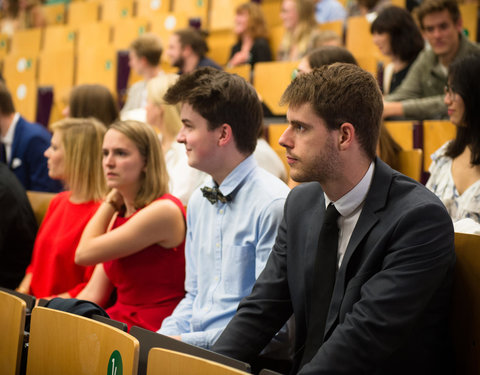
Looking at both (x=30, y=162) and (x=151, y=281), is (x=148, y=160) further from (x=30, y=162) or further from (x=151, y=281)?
(x=30, y=162)

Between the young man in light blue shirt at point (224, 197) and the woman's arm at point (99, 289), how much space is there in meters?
0.43

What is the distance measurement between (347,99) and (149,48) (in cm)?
329

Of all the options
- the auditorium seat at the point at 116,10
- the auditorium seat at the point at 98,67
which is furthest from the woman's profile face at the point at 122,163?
the auditorium seat at the point at 116,10

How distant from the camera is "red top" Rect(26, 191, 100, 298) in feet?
8.13

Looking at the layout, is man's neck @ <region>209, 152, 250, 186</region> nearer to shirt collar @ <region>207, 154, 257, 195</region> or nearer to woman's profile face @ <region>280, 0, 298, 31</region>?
shirt collar @ <region>207, 154, 257, 195</region>

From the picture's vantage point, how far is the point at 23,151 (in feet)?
11.3

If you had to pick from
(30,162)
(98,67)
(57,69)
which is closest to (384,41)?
(30,162)

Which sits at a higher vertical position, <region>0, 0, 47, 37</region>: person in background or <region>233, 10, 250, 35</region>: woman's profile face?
<region>0, 0, 47, 37</region>: person in background

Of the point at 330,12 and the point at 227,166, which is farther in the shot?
the point at 330,12

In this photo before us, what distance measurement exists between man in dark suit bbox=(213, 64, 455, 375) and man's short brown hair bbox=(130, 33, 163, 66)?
3149 millimetres

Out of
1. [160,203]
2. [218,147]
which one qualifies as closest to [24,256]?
[160,203]

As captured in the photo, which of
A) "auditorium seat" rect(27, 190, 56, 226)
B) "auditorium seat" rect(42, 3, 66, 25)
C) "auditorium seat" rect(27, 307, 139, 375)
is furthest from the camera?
"auditorium seat" rect(42, 3, 66, 25)

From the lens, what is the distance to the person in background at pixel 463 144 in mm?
1986

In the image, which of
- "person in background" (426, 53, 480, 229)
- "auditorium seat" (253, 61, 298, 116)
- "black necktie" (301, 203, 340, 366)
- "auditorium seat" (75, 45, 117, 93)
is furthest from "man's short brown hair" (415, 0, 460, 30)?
"auditorium seat" (75, 45, 117, 93)
